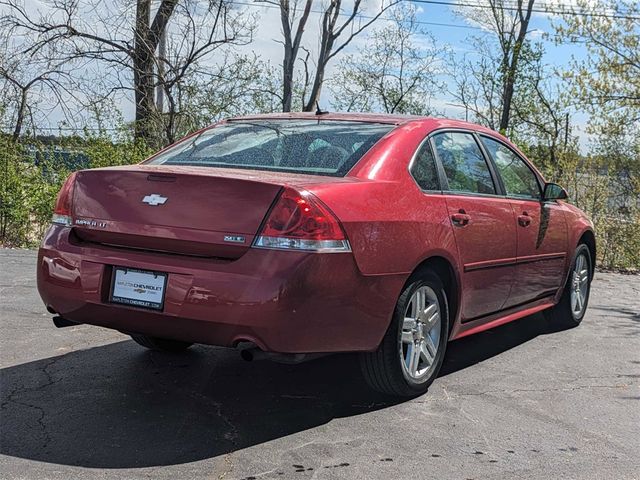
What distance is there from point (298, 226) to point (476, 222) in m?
1.67

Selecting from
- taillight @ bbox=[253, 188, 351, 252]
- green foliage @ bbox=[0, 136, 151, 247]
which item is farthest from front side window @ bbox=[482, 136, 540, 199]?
green foliage @ bbox=[0, 136, 151, 247]

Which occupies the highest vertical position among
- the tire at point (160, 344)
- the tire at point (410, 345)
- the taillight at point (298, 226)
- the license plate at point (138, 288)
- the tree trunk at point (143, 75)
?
the tree trunk at point (143, 75)

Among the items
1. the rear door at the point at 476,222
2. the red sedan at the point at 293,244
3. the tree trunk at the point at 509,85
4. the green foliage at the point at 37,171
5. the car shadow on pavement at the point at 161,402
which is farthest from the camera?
the tree trunk at the point at 509,85

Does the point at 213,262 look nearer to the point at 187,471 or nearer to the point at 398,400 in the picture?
the point at 187,471

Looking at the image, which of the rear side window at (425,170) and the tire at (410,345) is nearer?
the tire at (410,345)

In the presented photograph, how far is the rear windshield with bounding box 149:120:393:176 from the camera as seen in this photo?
13.8 ft

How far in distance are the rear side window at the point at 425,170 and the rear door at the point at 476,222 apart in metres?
0.08

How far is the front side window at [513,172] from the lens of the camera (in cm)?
553

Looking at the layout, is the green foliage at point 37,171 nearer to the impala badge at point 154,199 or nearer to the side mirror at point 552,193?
the side mirror at point 552,193

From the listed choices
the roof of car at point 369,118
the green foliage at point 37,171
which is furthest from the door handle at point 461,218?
the green foliage at point 37,171

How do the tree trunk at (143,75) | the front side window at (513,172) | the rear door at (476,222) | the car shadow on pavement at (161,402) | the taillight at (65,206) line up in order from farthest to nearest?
the tree trunk at (143,75) < the front side window at (513,172) < the rear door at (476,222) < the taillight at (65,206) < the car shadow on pavement at (161,402)

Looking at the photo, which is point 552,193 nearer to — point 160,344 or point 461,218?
point 461,218

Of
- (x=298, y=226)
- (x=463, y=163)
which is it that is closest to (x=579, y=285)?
(x=463, y=163)

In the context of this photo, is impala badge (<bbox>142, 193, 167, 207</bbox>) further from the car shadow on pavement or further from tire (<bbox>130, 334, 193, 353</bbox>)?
tire (<bbox>130, 334, 193, 353</bbox>)
